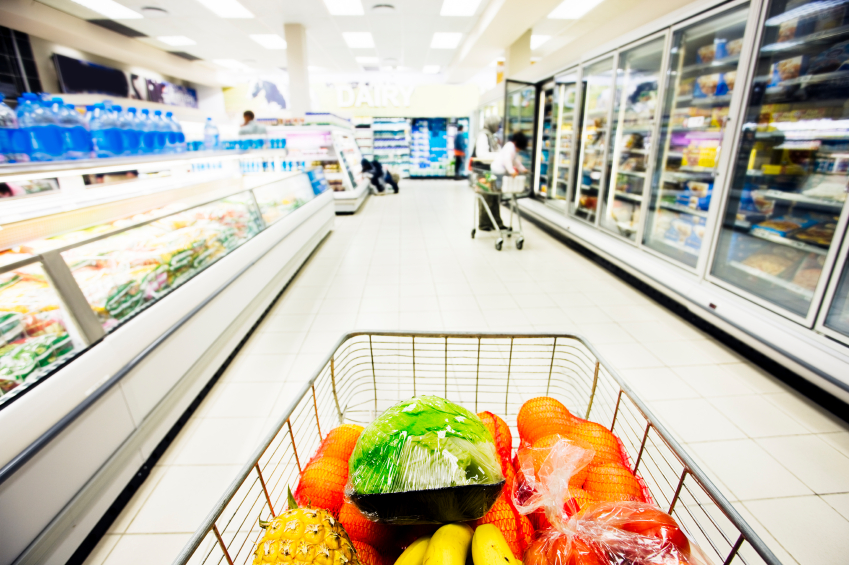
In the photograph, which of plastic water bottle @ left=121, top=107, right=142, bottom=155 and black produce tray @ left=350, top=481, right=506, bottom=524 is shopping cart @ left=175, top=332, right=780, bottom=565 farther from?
plastic water bottle @ left=121, top=107, right=142, bottom=155

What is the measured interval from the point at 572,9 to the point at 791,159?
244 inches

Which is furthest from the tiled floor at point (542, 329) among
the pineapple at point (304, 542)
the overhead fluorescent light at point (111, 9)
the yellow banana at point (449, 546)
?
the overhead fluorescent light at point (111, 9)

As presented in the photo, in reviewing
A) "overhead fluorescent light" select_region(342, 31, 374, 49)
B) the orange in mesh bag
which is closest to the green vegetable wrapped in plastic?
the orange in mesh bag

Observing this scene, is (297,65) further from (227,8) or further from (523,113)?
(523,113)

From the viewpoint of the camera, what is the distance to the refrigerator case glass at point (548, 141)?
6.98 metres

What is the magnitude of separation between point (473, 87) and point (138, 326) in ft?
45.6

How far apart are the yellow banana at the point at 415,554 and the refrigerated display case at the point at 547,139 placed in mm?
7170

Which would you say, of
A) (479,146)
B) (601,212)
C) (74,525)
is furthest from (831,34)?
(479,146)

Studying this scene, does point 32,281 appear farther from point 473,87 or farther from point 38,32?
point 473,87

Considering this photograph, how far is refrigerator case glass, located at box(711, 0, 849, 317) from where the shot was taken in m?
2.59

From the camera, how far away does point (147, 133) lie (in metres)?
2.99

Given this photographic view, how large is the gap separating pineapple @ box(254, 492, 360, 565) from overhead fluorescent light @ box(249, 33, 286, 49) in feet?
33.9

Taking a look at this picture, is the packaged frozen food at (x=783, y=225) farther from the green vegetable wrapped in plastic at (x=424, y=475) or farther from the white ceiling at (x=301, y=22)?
the white ceiling at (x=301, y=22)

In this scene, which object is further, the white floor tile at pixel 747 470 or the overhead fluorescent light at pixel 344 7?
the overhead fluorescent light at pixel 344 7
